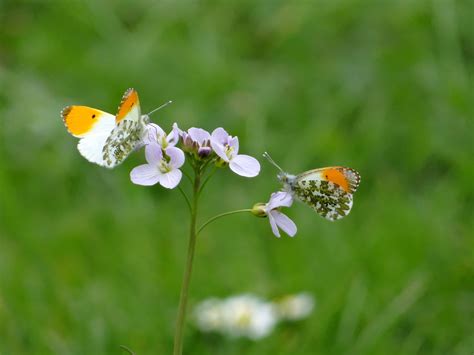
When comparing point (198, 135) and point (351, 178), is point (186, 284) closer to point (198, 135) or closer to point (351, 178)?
point (198, 135)

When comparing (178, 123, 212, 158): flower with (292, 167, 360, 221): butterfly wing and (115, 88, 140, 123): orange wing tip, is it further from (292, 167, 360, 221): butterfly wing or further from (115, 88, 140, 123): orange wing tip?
(292, 167, 360, 221): butterfly wing

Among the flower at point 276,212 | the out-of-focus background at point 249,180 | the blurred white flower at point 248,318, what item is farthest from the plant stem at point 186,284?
the blurred white flower at point 248,318

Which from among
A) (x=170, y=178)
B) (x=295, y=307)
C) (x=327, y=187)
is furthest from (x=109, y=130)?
(x=295, y=307)

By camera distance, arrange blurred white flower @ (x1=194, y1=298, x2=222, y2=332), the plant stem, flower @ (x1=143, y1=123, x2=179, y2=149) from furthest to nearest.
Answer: blurred white flower @ (x1=194, y1=298, x2=222, y2=332) < flower @ (x1=143, y1=123, x2=179, y2=149) < the plant stem

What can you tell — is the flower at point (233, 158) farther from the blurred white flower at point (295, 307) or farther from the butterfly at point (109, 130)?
the blurred white flower at point (295, 307)

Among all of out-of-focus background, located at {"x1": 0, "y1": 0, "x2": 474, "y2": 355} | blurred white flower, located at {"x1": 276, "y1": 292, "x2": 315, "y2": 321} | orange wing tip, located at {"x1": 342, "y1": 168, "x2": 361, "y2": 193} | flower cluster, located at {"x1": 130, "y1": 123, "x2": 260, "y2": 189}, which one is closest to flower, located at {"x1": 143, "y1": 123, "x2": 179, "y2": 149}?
flower cluster, located at {"x1": 130, "y1": 123, "x2": 260, "y2": 189}

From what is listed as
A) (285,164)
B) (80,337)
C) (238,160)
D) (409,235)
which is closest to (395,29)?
(285,164)

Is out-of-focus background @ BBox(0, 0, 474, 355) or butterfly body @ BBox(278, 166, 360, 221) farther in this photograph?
out-of-focus background @ BBox(0, 0, 474, 355)
